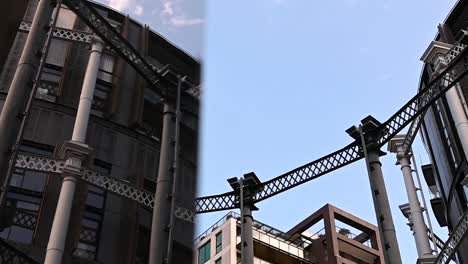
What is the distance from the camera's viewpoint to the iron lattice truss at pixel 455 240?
2664cm

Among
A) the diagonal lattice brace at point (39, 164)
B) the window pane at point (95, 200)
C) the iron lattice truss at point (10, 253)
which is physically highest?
the diagonal lattice brace at point (39, 164)

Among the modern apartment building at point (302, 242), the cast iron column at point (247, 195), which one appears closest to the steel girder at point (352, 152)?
the cast iron column at point (247, 195)

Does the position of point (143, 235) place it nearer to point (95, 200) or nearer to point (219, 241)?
point (95, 200)

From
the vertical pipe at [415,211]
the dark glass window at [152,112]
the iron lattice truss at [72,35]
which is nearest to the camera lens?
the iron lattice truss at [72,35]

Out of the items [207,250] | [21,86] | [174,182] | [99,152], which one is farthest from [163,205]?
[207,250]

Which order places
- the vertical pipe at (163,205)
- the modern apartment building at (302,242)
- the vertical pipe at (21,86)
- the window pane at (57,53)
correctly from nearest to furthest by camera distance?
the vertical pipe at (21,86), the vertical pipe at (163,205), the window pane at (57,53), the modern apartment building at (302,242)

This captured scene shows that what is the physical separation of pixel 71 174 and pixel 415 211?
1604 cm

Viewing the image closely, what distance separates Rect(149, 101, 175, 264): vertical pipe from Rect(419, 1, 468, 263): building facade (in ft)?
61.5

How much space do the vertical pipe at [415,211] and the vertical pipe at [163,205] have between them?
618 inches

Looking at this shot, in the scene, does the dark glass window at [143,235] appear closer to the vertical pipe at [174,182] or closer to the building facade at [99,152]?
the building facade at [99,152]

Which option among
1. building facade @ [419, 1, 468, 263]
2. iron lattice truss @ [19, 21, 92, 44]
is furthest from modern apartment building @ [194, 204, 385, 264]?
iron lattice truss @ [19, 21, 92, 44]

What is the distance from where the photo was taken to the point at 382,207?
64.2 feet

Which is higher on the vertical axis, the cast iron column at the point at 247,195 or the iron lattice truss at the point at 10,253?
the cast iron column at the point at 247,195

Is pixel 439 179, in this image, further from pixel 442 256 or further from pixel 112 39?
pixel 112 39
